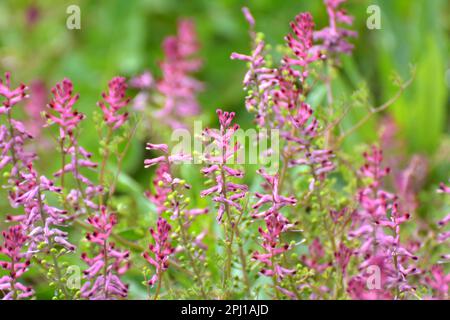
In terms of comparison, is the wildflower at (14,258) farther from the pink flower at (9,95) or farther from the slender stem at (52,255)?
the pink flower at (9,95)

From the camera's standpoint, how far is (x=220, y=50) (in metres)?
3.25

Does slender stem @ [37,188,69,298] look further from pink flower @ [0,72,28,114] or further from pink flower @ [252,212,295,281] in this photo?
pink flower @ [252,212,295,281]

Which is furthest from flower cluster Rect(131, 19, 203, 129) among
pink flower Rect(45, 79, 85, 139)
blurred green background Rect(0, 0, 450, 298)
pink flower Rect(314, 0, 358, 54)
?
pink flower Rect(45, 79, 85, 139)

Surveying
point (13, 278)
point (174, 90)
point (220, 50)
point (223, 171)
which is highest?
point (220, 50)

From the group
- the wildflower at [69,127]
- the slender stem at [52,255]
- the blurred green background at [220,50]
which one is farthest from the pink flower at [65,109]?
the blurred green background at [220,50]

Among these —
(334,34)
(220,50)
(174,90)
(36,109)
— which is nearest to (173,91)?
(174,90)

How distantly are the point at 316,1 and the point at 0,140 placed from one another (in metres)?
2.07

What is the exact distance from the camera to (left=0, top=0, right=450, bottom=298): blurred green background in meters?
2.31

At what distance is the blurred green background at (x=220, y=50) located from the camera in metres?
2.31

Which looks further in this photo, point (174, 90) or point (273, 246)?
point (174, 90)

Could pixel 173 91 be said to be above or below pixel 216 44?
below

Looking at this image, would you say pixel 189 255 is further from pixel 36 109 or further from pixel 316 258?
pixel 36 109

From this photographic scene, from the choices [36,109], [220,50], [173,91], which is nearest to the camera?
[173,91]
